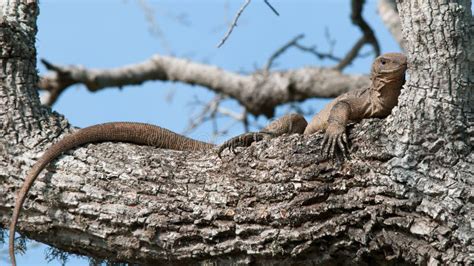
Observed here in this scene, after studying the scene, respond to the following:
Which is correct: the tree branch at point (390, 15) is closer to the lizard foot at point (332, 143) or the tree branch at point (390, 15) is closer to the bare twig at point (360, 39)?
the bare twig at point (360, 39)

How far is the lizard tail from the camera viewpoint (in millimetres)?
5211

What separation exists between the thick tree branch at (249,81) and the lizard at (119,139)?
3626 mm

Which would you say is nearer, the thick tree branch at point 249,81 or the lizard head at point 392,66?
the lizard head at point 392,66

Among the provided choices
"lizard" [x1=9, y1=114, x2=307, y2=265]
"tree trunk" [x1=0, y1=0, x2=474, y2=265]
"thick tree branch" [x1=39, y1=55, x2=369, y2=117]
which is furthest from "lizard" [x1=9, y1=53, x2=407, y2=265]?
"thick tree branch" [x1=39, y1=55, x2=369, y2=117]

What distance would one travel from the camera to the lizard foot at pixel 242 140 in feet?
18.0

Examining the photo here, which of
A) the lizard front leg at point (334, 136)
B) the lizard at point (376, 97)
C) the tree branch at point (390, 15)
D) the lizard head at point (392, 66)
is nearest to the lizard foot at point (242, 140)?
the lizard at point (376, 97)

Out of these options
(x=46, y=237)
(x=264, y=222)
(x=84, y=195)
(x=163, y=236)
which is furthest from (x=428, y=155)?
(x=46, y=237)

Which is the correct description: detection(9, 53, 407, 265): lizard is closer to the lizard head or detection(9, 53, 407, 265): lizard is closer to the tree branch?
the lizard head

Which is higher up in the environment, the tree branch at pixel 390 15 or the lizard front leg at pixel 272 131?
the tree branch at pixel 390 15

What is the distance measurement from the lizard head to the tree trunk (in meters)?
1.39

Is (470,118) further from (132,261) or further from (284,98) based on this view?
(284,98)

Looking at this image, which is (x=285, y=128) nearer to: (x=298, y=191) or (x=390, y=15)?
(x=298, y=191)

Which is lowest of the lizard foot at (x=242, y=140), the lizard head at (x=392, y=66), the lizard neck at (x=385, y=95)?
the lizard foot at (x=242, y=140)

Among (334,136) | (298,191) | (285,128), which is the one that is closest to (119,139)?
(285,128)
